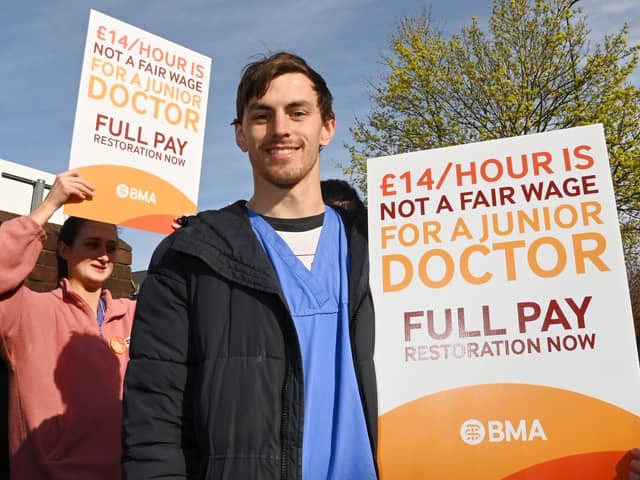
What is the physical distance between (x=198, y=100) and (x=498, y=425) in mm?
2503

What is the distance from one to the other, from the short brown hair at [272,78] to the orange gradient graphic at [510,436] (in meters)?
0.96

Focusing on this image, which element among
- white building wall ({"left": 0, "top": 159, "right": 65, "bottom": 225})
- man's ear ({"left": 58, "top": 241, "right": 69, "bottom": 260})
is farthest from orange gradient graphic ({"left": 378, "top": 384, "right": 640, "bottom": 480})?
white building wall ({"left": 0, "top": 159, "right": 65, "bottom": 225})

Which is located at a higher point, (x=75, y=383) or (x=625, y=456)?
(x=75, y=383)

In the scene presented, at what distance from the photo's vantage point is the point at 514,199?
1924 millimetres

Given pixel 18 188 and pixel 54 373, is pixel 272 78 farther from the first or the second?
pixel 18 188

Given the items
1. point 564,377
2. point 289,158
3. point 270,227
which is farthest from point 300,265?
point 564,377

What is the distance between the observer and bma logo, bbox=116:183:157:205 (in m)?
3.04

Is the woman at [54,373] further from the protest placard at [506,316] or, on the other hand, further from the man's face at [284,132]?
the protest placard at [506,316]

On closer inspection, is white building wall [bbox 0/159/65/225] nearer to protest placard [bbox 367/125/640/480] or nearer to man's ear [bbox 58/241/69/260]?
man's ear [bbox 58/241/69/260]

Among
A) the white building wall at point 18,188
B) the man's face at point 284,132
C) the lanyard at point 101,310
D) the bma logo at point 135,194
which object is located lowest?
the lanyard at point 101,310

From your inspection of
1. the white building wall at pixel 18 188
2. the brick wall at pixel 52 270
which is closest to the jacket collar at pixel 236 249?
the brick wall at pixel 52 270

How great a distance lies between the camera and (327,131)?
2160 mm

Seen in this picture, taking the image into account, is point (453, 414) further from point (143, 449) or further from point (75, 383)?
point (75, 383)

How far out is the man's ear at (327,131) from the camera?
2.13m
